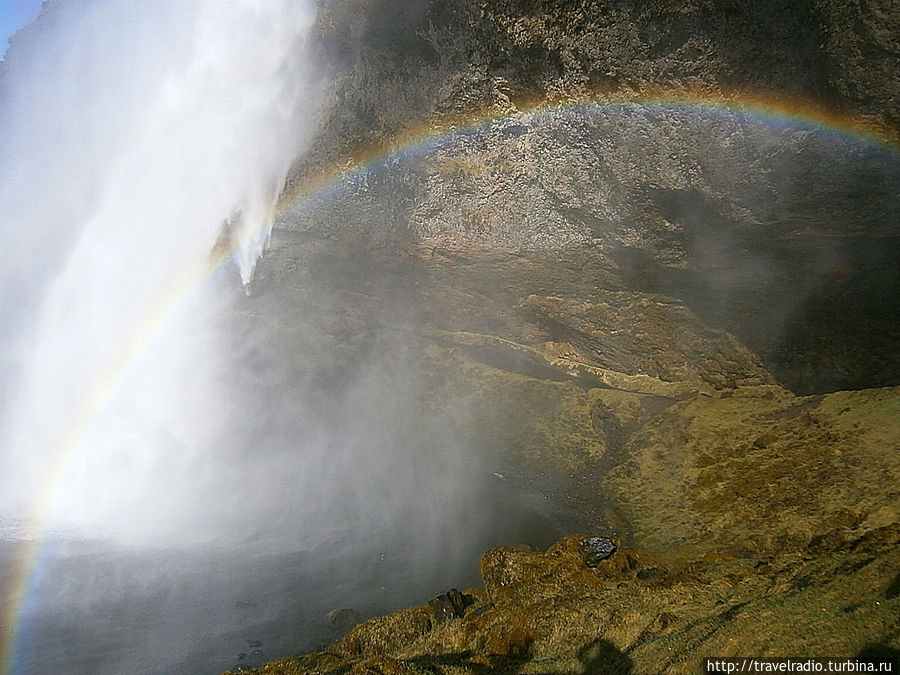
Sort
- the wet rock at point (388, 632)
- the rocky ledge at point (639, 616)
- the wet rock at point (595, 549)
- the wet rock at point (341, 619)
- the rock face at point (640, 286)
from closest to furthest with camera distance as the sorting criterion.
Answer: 1. the rocky ledge at point (639, 616)
2. the rock face at point (640, 286)
3. the wet rock at point (388, 632)
4. the wet rock at point (341, 619)
5. the wet rock at point (595, 549)

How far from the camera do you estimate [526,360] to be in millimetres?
14328

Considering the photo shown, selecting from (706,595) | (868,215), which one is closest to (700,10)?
(868,215)

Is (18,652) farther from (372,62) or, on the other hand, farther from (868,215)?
(868,215)

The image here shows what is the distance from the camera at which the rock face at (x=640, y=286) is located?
5664mm

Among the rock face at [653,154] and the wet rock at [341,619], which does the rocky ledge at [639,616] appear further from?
the rock face at [653,154]

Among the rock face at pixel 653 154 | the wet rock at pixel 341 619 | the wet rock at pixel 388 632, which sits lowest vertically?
the wet rock at pixel 341 619

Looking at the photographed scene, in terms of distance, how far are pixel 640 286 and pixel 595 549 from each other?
5020 millimetres

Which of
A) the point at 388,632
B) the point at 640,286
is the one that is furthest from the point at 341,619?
the point at 640,286

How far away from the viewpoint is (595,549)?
795 centimetres

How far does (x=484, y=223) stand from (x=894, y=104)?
5961mm

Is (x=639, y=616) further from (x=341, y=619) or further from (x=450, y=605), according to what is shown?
(x=341, y=619)

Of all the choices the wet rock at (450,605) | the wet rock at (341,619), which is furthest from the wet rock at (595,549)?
the wet rock at (341,619)

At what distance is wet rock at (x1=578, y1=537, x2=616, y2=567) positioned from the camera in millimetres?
7699

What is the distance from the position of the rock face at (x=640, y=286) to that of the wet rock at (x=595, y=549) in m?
0.06
